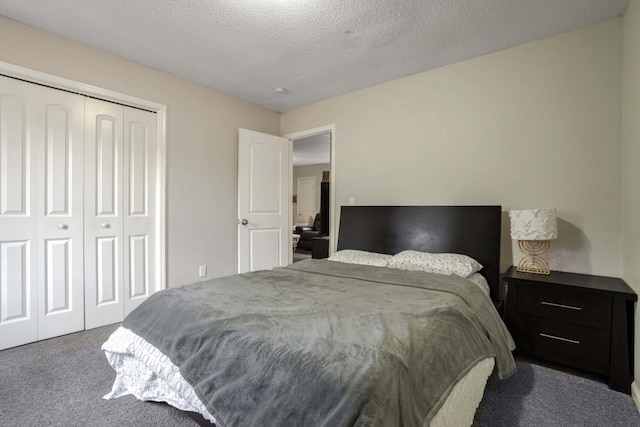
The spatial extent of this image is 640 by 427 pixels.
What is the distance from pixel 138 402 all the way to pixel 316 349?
1.32m

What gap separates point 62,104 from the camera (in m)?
2.59

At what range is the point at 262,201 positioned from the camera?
3.86 meters

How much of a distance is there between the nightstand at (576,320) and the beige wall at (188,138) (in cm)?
295

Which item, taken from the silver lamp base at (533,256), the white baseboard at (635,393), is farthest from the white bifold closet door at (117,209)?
the white baseboard at (635,393)

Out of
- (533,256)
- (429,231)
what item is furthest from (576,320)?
(429,231)

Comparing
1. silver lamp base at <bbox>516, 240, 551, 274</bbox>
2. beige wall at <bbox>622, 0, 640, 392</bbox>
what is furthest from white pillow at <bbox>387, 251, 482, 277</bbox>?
beige wall at <bbox>622, 0, 640, 392</bbox>

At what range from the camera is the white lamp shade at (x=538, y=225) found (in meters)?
2.18

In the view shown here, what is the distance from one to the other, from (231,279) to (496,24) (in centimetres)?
266

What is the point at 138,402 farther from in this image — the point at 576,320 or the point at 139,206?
the point at 576,320

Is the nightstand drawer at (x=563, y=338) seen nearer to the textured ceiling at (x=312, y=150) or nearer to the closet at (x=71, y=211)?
the closet at (x=71, y=211)

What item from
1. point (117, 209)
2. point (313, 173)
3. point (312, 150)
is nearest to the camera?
point (117, 209)

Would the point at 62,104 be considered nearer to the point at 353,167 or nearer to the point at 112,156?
the point at 112,156

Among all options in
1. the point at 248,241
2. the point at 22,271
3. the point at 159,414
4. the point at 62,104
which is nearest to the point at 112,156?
the point at 62,104

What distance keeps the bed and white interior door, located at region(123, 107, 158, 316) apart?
4.79 ft
